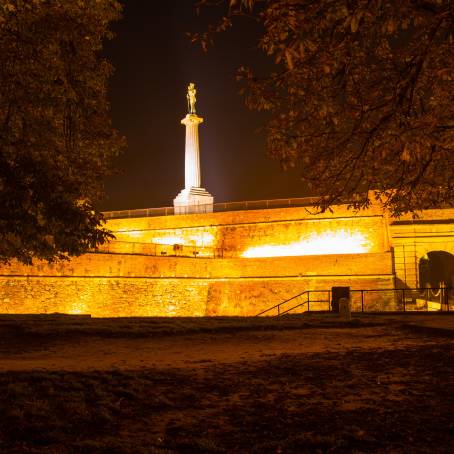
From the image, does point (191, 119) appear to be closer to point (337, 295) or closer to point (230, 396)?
point (337, 295)

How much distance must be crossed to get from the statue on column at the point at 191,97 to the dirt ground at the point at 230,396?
33115 mm

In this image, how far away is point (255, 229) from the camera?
31.5 meters

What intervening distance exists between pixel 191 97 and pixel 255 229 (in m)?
15.6

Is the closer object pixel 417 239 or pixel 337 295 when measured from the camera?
pixel 337 295

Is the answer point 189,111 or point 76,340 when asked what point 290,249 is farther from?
point 76,340

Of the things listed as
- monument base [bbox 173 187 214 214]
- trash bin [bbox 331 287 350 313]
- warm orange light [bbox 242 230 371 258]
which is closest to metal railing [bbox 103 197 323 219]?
monument base [bbox 173 187 214 214]

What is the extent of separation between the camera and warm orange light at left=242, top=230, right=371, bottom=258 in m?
29.3

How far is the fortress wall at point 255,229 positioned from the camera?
2920 centimetres

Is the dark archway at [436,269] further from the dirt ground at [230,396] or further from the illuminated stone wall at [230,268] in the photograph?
the dirt ground at [230,396]

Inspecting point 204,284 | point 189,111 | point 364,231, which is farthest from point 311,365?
point 189,111

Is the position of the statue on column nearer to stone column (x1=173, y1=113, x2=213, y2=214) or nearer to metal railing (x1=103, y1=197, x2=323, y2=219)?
stone column (x1=173, y1=113, x2=213, y2=214)

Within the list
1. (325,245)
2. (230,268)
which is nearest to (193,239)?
(230,268)

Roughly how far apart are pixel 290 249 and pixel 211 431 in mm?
25969

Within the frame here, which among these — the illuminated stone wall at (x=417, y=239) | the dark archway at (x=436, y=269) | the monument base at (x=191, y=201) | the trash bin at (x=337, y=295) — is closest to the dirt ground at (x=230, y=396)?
the trash bin at (x=337, y=295)
